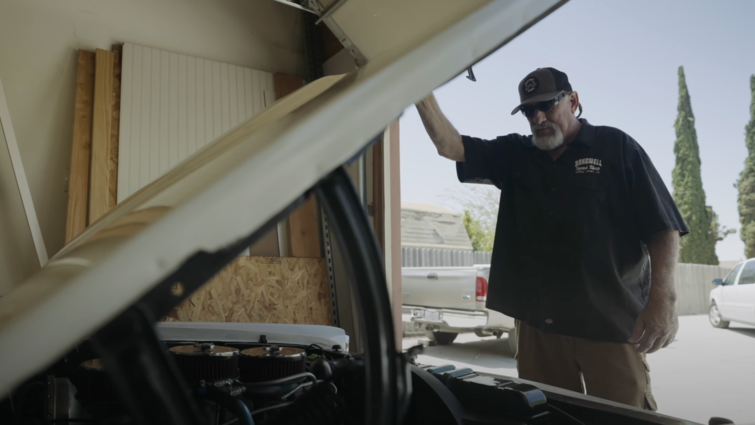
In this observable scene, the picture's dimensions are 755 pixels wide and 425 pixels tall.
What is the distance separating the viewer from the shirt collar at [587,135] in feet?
6.17

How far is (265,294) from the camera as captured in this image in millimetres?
3705

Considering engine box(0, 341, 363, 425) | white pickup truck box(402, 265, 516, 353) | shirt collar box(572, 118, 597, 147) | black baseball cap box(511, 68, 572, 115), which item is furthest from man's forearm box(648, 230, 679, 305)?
white pickup truck box(402, 265, 516, 353)

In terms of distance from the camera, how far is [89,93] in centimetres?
339

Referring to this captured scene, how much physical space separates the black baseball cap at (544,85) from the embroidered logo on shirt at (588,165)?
273 mm

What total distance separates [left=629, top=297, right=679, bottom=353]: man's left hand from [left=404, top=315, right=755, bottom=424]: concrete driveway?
1853 millimetres

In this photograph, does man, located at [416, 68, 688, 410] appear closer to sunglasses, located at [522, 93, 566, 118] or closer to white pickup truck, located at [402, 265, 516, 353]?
sunglasses, located at [522, 93, 566, 118]

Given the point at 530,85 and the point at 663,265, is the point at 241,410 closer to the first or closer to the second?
the point at 663,265

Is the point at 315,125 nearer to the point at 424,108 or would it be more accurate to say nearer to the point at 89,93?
the point at 424,108

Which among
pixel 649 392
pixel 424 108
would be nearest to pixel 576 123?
pixel 424 108

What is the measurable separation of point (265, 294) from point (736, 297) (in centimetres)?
652

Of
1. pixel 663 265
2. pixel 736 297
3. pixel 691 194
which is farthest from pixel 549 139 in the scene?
pixel 691 194

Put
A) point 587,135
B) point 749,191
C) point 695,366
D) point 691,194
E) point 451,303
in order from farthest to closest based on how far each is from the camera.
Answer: point 691,194, point 749,191, point 451,303, point 695,366, point 587,135

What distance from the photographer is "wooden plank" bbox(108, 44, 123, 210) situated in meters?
3.34

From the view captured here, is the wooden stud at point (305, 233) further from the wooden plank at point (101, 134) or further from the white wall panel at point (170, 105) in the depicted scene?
the wooden plank at point (101, 134)
